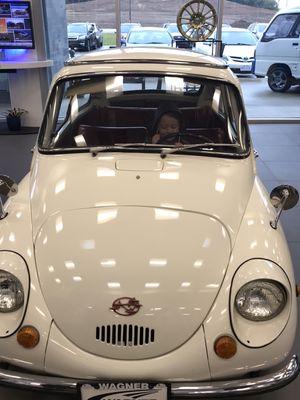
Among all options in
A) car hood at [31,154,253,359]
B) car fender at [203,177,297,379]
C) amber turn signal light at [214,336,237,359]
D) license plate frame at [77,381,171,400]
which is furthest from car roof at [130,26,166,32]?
license plate frame at [77,381,171,400]

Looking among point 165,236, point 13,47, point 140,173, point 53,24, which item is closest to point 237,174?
point 140,173

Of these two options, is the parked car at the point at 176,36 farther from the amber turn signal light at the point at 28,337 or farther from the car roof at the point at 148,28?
the amber turn signal light at the point at 28,337

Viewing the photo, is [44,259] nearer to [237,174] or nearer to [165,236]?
[165,236]

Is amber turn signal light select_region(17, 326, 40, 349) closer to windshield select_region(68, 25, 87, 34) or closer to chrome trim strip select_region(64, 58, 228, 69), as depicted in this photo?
chrome trim strip select_region(64, 58, 228, 69)

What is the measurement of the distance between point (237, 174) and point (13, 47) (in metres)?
5.95

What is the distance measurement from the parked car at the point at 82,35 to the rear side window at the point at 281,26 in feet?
14.3

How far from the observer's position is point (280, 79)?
34.2 ft

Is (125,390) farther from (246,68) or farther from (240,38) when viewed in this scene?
(240,38)

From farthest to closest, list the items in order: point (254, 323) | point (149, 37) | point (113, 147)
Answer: point (149, 37) → point (113, 147) → point (254, 323)

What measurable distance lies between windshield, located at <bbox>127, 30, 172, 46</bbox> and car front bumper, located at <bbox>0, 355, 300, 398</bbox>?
304 inches

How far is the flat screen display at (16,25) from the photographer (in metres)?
6.93

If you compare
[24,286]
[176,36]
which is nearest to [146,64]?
[24,286]

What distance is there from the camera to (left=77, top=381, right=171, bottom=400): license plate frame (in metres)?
1.66

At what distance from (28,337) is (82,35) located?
7638 mm
